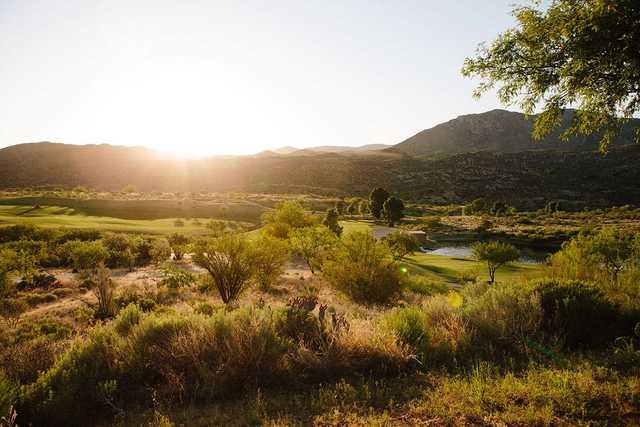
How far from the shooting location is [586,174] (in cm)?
12425

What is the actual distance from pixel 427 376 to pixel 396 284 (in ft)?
39.0

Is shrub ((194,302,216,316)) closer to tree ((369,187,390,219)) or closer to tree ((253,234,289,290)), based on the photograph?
tree ((253,234,289,290))

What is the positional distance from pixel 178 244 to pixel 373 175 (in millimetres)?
106832

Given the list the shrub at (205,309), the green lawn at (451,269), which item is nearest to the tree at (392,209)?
the green lawn at (451,269)

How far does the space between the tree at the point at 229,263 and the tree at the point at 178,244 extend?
14.5 metres

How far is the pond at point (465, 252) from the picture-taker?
1939 inches

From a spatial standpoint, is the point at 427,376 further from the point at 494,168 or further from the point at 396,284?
the point at 494,168

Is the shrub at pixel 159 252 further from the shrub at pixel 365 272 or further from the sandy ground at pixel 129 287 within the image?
the shrub at pixel 365 272

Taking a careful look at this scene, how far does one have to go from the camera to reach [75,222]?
137ft

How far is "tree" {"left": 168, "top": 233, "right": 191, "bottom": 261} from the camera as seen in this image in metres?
32.8

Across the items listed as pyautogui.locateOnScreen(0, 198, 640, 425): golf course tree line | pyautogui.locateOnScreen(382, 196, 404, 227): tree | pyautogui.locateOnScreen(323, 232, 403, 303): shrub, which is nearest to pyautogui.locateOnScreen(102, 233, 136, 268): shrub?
pyautogui.locateOnScreen(323, 232, 403, 303): shrub

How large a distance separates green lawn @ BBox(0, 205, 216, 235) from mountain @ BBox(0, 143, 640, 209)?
67.2 meters

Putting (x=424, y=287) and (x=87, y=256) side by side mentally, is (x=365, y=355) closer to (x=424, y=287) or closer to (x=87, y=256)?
(x=424, y=287)

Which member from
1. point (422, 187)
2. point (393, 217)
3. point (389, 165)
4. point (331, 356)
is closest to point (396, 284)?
point (331, 356)
